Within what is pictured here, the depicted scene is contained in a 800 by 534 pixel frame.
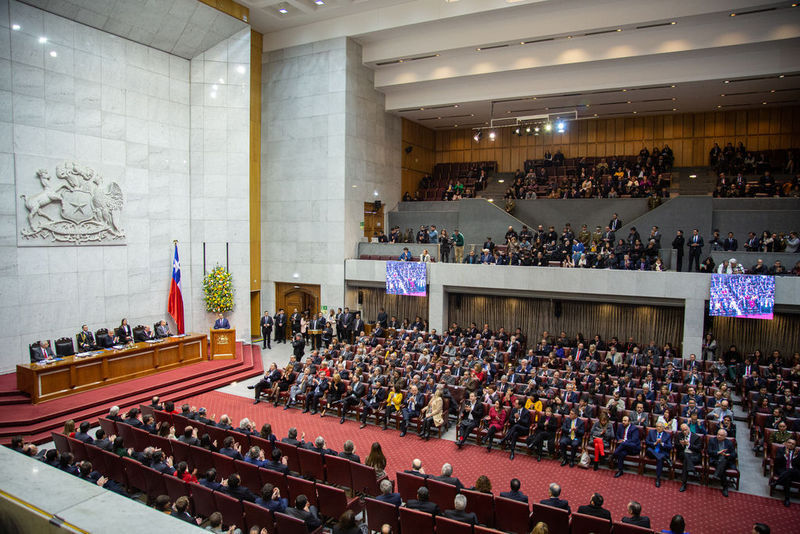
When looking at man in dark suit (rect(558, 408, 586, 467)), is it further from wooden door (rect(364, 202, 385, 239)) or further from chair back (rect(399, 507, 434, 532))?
wooden door (rect(364, 202, 385, 239))

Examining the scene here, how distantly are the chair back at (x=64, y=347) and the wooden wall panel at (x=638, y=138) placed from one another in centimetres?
1619

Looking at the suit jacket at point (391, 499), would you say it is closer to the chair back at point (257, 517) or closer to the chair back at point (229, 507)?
the chair back at point (257, 517)

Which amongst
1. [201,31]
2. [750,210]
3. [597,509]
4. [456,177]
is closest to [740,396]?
[750,210]

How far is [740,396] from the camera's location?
12758 mm

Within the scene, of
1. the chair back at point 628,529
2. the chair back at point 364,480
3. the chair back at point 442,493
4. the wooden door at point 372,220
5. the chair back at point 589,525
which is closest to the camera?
the chair back at point 628,529

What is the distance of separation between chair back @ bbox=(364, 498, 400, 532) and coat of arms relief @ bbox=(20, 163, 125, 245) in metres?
12.1

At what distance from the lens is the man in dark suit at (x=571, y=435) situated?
9008mm

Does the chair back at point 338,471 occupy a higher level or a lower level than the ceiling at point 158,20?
lower

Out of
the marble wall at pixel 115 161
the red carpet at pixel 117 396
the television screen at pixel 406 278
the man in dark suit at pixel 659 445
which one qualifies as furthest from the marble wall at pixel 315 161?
the man in dark suit at pixel 659 445

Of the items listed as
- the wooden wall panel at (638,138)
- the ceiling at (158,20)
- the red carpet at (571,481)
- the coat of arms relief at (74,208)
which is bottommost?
the red carpet at (571,481)

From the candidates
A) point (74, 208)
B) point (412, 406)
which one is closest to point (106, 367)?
point (74, 208)

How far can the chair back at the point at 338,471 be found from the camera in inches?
287

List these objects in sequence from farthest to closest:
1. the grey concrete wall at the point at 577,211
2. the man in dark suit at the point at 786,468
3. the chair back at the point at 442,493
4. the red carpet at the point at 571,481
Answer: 1. the grey concrete wall at the point at 577,211
2. the man in dark suit at the point at 786,468
3. the red carpet at the point at 571,481
4. the chair back at the point at 442,493

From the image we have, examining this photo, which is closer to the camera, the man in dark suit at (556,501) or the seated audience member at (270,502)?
the seated audience member at (270,502)
